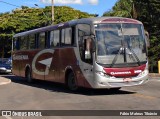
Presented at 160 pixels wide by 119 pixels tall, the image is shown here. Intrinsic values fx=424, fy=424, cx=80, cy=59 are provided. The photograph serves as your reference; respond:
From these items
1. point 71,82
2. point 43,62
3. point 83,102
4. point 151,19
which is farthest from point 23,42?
point 151,19

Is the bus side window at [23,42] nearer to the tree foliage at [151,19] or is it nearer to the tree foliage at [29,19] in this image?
the tree foliage at [151,19]

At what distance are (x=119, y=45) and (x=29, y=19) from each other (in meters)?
45.7

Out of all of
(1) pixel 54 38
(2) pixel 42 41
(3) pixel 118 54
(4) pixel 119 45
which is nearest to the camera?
(3) pixel 118 54

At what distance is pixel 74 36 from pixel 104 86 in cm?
283

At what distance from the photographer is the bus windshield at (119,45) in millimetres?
15422

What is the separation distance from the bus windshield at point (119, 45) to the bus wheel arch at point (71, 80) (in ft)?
7.43

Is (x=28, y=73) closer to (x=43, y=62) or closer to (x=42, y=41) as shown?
(x=43, y=62)

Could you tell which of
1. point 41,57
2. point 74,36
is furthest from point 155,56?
point 74,36

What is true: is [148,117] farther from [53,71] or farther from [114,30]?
[53,71]

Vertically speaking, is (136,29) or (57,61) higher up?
(136,29)

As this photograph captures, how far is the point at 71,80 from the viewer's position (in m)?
17.7

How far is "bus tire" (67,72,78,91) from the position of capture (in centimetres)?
1739

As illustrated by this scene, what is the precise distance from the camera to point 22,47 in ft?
83.3

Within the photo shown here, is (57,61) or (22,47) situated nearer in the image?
(57,61)
